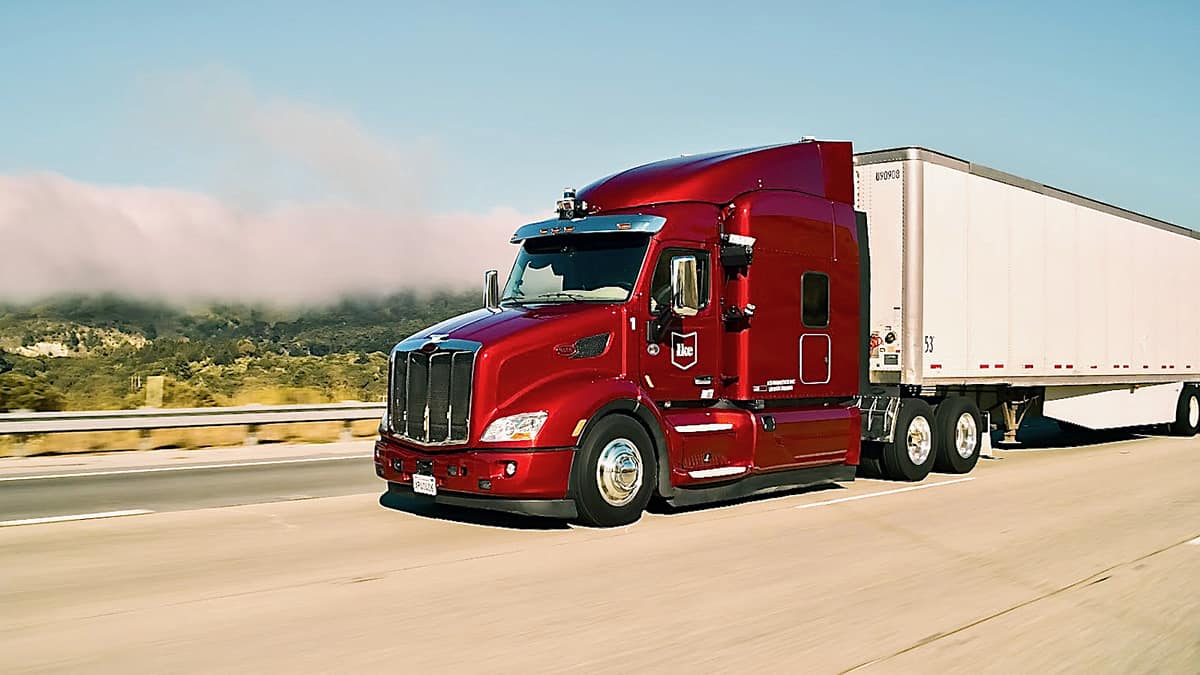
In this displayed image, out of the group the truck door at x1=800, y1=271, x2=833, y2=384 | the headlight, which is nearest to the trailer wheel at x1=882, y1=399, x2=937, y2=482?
the truck door at x1=800, y1=271, x2=833, y2=384

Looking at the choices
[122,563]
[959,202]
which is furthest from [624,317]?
[959,202]

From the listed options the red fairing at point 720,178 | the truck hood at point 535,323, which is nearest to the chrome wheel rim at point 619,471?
the truck hood at point 535,323

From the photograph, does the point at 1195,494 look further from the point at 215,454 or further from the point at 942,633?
the point at 215,454

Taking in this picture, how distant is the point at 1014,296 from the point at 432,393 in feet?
32.4

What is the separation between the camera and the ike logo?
455 inches

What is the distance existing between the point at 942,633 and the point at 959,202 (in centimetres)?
989

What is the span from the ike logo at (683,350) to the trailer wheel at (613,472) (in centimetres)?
90

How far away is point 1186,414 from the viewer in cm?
2455

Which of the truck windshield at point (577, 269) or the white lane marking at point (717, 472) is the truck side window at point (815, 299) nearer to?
the white lane marking at point (717, 472)

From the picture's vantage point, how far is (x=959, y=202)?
15.5 m

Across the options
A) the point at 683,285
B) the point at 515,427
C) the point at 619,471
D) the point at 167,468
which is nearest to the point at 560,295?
the point at 683,285

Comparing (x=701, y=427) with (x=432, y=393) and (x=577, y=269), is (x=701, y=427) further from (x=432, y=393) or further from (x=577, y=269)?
(x=432, y=393)

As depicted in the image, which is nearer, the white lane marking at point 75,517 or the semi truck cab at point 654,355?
the semi truck cab at point 654,355

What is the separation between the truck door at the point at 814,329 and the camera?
13.0 m
